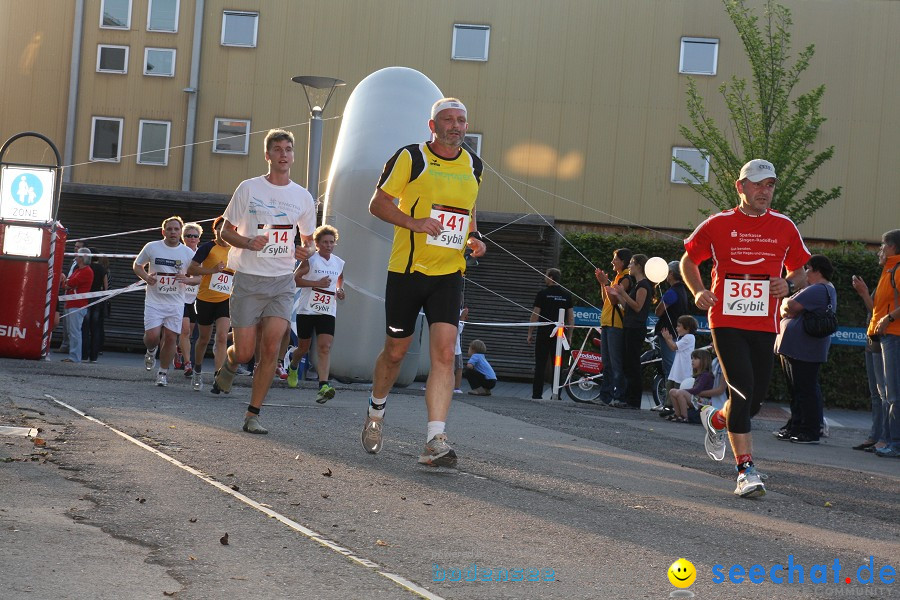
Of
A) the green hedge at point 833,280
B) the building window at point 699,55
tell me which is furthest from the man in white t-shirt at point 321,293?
the building window at point 699,55

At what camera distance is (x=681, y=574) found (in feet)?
14.8

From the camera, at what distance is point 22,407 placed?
9.72 meters

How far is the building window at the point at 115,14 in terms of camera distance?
31875 millimetres

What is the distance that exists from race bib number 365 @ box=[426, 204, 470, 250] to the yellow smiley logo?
10.1ft

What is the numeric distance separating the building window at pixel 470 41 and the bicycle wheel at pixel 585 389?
13.9 meters

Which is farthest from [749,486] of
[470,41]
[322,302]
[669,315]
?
[470,41]

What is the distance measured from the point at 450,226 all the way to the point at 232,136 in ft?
81.8

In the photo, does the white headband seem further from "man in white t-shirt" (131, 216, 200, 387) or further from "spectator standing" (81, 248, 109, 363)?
"spectator standing" (81, 248, 109, 363)

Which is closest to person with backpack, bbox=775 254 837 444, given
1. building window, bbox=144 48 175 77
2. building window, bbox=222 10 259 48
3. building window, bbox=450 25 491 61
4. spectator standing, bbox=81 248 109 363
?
spectator standing, bbox=81 248 109 363

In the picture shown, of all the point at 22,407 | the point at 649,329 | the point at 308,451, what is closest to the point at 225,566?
the point at 308,451

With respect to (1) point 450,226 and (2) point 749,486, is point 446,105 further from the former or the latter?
(2) point 749,486

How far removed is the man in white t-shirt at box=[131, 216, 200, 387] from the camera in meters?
14.3

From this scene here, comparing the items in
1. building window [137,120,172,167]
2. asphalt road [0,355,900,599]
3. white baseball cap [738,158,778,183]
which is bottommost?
asphalt road [0,355,900,599]

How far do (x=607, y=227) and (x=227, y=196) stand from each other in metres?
9.26
